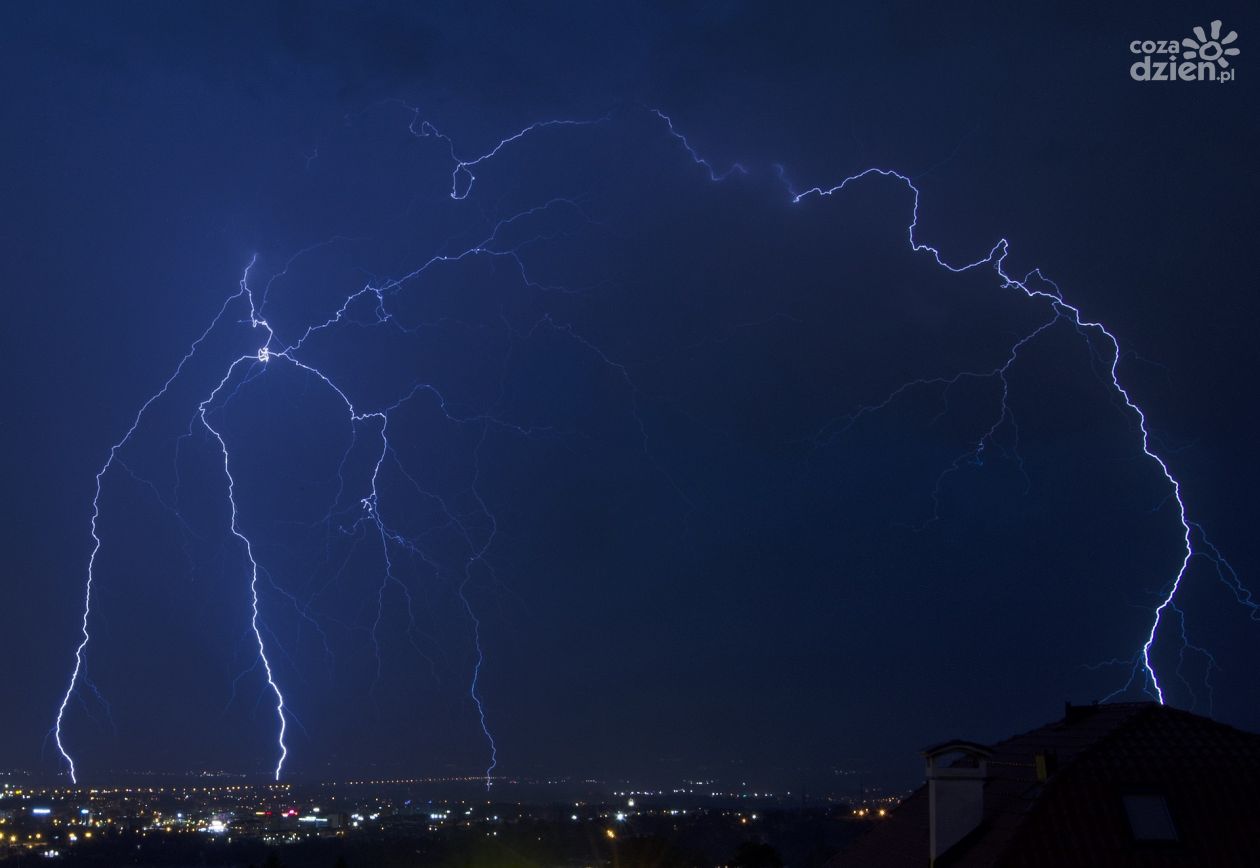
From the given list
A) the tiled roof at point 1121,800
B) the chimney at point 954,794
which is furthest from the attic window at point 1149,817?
the chimney at point 954,794

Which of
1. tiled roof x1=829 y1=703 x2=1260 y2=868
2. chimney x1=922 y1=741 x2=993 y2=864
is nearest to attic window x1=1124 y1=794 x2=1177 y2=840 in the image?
tiled roof x1=829 y1=703 x2=1260 y2=868

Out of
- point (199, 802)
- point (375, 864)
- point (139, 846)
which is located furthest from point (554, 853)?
point (199, 802)

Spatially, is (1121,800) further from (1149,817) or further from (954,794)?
(954,794)

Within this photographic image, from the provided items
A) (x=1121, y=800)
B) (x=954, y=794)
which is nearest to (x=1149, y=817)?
(x=1121, y=800)

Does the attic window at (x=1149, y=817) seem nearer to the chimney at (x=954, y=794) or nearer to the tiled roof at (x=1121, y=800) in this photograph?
the tiled roof at (x=1121, y=800)

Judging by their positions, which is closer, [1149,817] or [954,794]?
[1149,817]
